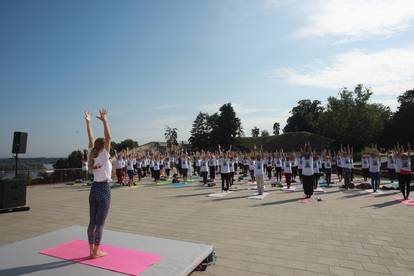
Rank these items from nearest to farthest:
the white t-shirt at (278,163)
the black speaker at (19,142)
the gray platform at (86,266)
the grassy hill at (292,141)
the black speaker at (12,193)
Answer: the gray platform at (86,266), the black speaker at (12,193), the black speaker at (19,142), the white t-shirt at (278,163), the grassy hill at (292,141)

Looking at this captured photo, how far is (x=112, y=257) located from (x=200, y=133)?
61183 millimetres

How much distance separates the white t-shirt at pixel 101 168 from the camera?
440 cm

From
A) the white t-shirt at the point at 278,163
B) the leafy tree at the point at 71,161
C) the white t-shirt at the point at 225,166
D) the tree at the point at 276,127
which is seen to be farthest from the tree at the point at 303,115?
the white t-shirt at the point at 225,166

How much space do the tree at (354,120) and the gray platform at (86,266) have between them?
53.3 m

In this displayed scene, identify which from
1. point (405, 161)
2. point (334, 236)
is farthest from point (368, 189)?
point (334, 236)

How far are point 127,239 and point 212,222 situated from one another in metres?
2.65

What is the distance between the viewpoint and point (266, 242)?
569 cm

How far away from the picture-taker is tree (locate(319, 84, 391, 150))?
5097cm

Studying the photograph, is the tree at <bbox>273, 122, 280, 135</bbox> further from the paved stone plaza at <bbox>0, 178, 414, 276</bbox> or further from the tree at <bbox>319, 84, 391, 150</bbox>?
the paved stone plaza at <bbox>0, 178, 414, 276</bbox>

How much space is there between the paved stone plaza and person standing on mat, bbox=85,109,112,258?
5.71 ft

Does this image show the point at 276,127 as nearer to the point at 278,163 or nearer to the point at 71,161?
the point at 71,161

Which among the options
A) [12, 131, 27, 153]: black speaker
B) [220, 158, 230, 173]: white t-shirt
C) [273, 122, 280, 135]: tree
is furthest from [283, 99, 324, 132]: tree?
[12, 131, 27, 153]: black speaker

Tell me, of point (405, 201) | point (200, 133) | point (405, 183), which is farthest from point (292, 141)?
point (405, 201)

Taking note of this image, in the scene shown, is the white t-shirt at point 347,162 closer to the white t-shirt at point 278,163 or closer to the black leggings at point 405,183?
the black leggings at point 405,183
